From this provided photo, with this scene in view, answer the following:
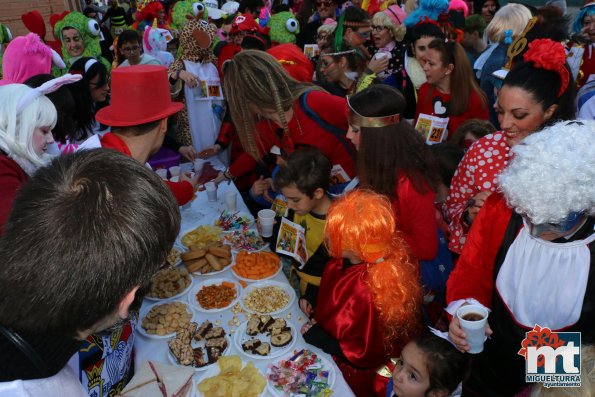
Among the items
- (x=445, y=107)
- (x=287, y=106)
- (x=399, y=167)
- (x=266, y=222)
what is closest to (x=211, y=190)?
(x=266, y=222)

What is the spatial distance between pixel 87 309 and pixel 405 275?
1.68 metres

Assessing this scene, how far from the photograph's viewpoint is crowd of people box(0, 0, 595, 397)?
0.92 m

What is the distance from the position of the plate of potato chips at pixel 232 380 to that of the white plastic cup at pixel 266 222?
1151mm

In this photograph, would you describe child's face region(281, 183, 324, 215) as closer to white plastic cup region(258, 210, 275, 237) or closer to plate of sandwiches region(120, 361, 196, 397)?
white plastic cup region(258, 210, 275, 237)

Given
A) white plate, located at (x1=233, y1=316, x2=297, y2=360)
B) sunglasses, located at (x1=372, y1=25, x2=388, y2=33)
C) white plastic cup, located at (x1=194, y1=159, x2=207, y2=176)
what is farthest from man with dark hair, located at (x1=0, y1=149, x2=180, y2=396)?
sunglasses, located at (x1=372, y1=25, x2=388, y2=33)

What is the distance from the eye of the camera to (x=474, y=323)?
160cm

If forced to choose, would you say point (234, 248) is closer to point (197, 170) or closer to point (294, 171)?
point (294, 171)

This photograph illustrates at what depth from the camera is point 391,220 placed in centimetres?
219

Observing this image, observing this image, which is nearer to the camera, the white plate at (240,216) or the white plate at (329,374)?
the white plate at (329,374)

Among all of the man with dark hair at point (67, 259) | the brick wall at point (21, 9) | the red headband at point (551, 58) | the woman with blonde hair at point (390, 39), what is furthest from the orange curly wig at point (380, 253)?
the brick wall at point (21, 9)

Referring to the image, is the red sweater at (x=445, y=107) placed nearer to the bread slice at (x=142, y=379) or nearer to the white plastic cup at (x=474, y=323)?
the white plastic cup at (x=474, y=323)

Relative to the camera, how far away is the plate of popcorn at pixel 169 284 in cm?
254

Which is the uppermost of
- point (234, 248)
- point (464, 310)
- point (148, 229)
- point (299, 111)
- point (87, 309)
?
point (148, 229)

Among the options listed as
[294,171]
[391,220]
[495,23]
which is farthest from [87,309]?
[495,23]
